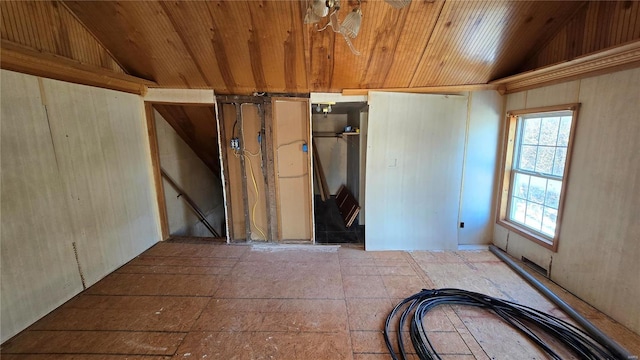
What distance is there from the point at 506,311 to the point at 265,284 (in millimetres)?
2389

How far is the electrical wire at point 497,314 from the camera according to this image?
6.02ft

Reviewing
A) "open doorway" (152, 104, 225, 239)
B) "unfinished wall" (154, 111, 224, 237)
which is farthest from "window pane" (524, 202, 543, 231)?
"unfinished wall" (154, 111, 224, 237)

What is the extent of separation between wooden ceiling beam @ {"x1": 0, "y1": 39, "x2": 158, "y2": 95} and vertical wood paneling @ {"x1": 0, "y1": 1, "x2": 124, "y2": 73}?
0.26ft

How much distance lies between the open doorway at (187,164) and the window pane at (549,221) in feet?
14.9

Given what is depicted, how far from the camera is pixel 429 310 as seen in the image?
230 centimetres

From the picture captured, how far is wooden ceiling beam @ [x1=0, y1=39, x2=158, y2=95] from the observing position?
1.91 metres

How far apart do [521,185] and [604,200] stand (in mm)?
955

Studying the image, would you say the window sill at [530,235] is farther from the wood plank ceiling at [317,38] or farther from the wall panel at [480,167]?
the wood plank ceiling at [317,38]

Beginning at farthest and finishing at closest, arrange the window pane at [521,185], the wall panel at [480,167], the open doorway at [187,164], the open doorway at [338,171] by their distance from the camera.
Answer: the open doorway at [338,171], the open doorway at [187,164], the wall panel at [480,167], the window pane at [521,185]

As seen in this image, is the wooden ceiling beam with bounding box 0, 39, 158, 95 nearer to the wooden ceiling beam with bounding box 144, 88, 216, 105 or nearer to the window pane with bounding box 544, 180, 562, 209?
the wooden ceiling beam with bounding box 144, 88, 216, 105

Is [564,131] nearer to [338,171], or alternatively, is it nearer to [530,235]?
[530,235]

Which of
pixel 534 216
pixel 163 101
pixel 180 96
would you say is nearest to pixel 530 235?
pixel 534 216

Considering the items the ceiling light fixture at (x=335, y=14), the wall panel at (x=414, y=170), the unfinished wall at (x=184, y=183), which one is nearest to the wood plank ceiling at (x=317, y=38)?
the wall panel at (x=414, y=170)

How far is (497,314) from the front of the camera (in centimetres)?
223
